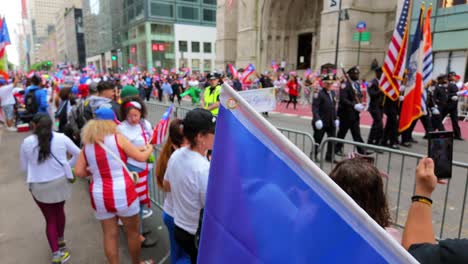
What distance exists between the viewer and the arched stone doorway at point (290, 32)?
30.6 meters

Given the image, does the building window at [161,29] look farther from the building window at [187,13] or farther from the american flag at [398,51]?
the american flag at [398,51]

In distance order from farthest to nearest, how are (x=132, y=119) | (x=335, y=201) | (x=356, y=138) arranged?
(x=356, y=138), (x=132, y=119), (x=335, y=201)

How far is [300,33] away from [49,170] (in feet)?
105

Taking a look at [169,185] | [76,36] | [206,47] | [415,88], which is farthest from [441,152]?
[76,36]

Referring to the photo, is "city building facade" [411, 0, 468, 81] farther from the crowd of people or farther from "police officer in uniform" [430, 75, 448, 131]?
the crowd of people

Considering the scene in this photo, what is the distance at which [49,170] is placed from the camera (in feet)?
11.2

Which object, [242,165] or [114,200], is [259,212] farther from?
[114,200]

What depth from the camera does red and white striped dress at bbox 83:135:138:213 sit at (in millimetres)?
2871

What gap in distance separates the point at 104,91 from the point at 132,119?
1.62 meters

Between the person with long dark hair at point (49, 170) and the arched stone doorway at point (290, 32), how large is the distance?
2911 cm

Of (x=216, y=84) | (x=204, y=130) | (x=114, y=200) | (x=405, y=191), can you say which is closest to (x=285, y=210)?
(x=204, y=130)

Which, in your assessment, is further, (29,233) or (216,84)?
(216,84)

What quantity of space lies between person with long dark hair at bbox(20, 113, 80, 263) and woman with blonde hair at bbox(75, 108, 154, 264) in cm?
69

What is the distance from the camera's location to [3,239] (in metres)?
4.13
